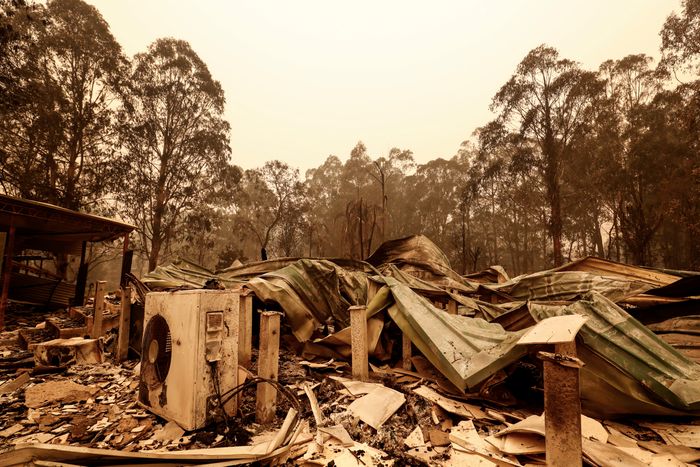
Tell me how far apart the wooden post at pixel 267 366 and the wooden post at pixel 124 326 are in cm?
267

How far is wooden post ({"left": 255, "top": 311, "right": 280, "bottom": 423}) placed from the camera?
267cm

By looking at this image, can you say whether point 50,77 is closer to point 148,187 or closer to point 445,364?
point 148,187

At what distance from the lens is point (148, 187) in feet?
53.1

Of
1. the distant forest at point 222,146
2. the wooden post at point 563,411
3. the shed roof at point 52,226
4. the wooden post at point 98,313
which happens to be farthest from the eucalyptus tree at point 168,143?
the wooden post at point 563,411

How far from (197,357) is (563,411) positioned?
2.33 meters

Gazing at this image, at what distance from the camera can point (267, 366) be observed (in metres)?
2.71

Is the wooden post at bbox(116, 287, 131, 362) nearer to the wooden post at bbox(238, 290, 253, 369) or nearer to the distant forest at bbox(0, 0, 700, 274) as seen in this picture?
the wooden post at bbox(238, 290, 253, 369)

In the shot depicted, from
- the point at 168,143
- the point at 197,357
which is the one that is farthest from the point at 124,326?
the point at 168,143

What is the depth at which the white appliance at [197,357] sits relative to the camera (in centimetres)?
238

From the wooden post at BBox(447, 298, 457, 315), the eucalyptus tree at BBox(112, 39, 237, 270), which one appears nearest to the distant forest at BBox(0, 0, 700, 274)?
the eucalyptus tree at BBox(112, 39, 237, 270)

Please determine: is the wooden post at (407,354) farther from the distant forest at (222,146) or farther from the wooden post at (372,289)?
the distant forest at (222,146)

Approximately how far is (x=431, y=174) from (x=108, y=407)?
32834mm

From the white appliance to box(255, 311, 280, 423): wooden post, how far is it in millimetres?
209

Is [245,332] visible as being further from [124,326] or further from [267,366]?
[124,326]
